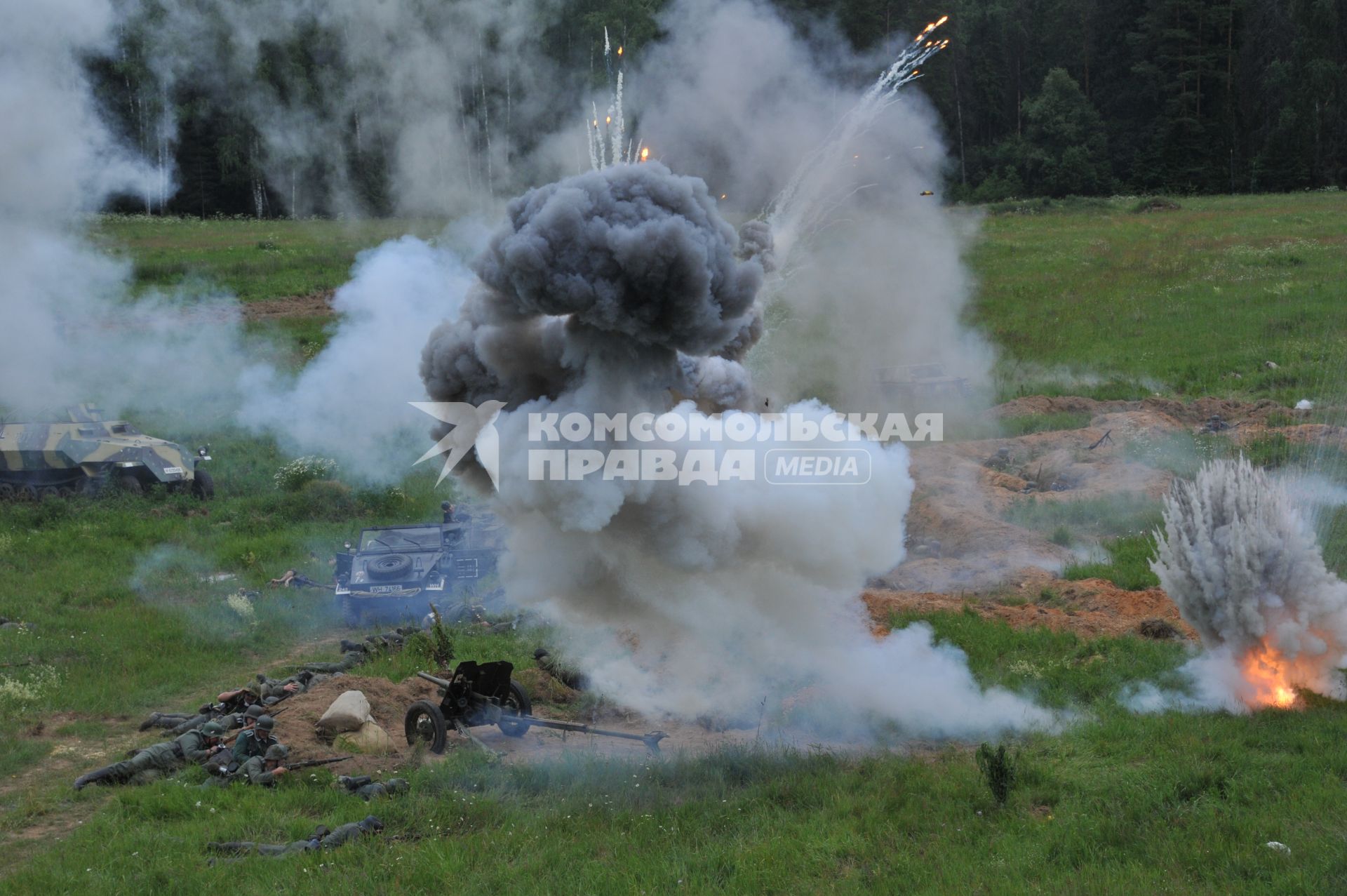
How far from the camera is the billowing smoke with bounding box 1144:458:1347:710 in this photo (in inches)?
476

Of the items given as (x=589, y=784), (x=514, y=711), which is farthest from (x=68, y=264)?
(x=589, y=784)

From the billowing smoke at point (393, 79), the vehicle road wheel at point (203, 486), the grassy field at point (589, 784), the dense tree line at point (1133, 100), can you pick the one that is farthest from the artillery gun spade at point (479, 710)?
the dense tree line at point (1133, 100)

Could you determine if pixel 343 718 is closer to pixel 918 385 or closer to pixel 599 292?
pixel 599 292

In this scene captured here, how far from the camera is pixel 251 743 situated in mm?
12211

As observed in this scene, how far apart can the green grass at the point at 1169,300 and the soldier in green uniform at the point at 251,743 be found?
70.6 ft

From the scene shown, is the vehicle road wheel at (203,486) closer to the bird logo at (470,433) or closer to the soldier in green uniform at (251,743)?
the bird logo at (470,433)

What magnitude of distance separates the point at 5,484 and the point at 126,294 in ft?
21.1

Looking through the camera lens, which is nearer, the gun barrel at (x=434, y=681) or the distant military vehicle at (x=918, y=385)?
the gun barrel at (x=434, y=681)

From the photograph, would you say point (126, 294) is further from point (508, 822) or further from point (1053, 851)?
point (1053, 851)

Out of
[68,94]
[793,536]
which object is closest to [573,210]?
[793,536]

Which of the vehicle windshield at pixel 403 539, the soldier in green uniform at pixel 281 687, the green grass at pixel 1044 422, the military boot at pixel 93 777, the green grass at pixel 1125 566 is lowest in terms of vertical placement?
the military boot at pixel 93 777

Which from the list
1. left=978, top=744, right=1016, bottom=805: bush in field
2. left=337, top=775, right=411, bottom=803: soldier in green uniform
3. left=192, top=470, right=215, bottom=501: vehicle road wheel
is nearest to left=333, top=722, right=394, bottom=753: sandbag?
left=337, top=775, right=411, bottom=803: soldier in green uniform

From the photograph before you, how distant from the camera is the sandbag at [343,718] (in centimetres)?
1272

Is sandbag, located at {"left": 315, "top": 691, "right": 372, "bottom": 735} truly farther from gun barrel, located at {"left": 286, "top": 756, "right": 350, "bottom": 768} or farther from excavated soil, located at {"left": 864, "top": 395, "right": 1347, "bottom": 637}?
excavated soil, located at {"left": 864, "top": 395, "right": 1347, "bottom": 637}
